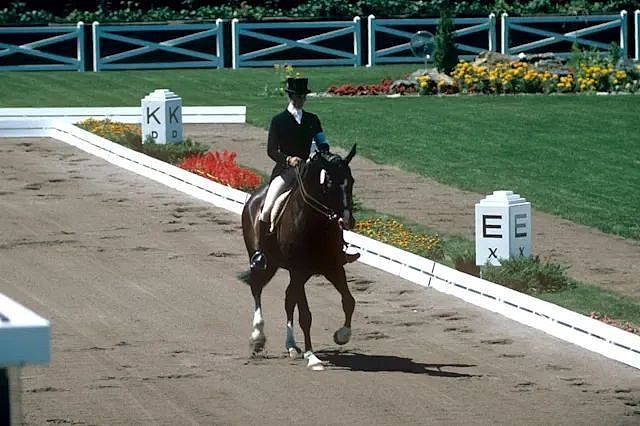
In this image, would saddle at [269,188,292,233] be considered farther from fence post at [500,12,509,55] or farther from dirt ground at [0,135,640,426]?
fence post at [500,12,509,55]

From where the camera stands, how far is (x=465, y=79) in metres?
35.5

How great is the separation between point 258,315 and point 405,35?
89.8 ft

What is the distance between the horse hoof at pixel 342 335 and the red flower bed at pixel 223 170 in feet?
29.4

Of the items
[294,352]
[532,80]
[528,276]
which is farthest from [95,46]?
[294,352]

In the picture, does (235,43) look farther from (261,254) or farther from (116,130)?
(261,254)

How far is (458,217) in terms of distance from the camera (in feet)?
72.6

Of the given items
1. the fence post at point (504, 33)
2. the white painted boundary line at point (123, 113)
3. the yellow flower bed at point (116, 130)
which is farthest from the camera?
the fence post at point (504, 33)

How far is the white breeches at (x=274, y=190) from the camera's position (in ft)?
48.0

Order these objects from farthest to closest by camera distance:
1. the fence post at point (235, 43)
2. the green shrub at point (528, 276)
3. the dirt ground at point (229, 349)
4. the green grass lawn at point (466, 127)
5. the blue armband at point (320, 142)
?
the fence post at point (235, 43) < the green grass lawn at point (466, 127) < the green shrub at point (528, 276) < the blue armband at point (320, 142) < the dirt ground at point (229, 349)

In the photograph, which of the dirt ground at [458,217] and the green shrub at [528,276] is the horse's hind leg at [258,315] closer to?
the green shrub at [528,276]

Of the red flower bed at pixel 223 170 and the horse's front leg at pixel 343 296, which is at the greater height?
the red flower bed at pixel 223 170

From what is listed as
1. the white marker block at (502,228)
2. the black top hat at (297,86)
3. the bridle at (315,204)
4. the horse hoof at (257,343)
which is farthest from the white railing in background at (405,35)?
the bridle at (315,204)

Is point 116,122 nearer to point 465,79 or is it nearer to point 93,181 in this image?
point 93,181

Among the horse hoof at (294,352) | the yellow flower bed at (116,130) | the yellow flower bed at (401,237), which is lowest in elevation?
the horse hoof at (294,352)
